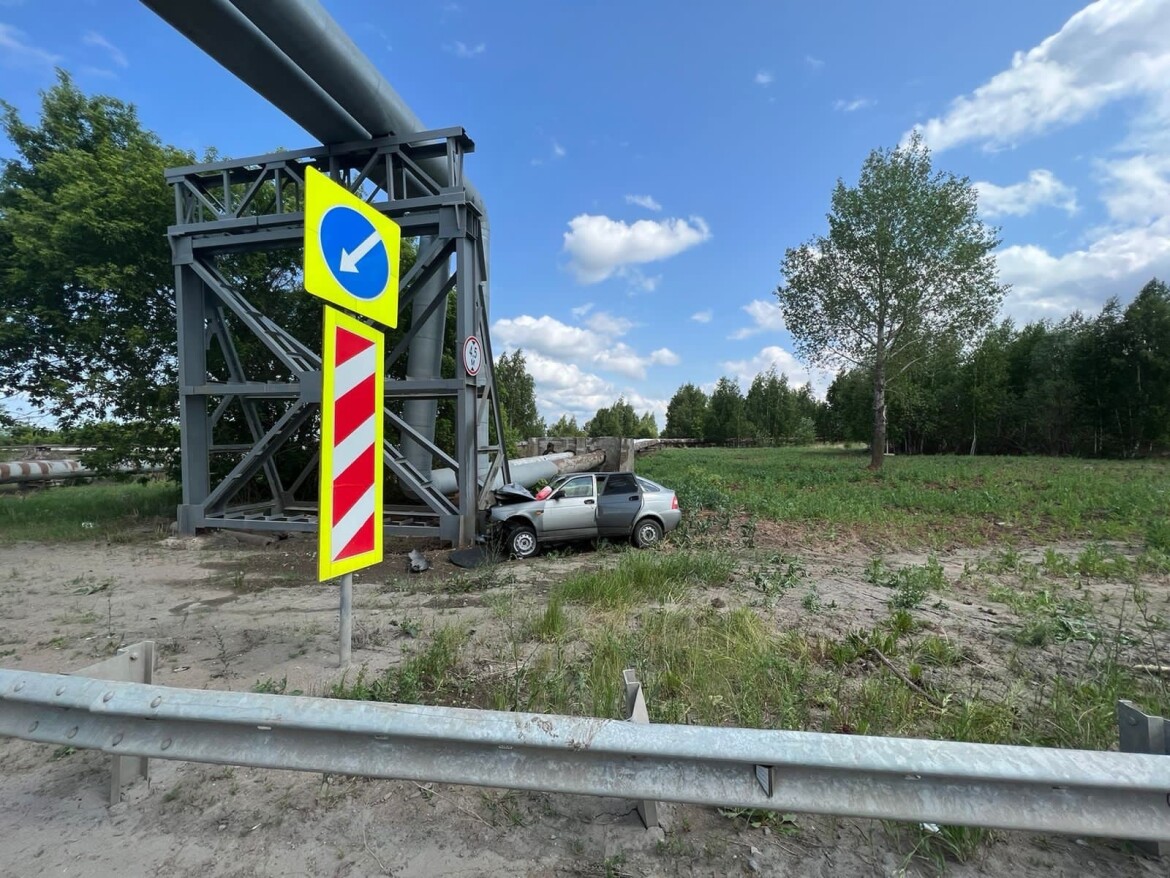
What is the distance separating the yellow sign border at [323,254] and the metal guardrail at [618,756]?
2.22m

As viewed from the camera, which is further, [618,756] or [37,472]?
[37,472]

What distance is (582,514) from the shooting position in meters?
9.04

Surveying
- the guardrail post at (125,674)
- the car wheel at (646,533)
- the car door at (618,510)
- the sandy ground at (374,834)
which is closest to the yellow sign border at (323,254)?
the guardrail post at (125,674)

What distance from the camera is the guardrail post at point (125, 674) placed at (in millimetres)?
2354

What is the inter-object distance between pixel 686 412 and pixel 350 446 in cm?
7968

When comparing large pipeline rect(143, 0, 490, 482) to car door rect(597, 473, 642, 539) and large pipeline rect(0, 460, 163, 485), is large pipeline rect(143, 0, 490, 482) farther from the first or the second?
large pipeline rect(0, 460, 163, 485)

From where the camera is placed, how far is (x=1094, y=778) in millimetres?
1593

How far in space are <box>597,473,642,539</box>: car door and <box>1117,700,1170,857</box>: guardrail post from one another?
281 inches

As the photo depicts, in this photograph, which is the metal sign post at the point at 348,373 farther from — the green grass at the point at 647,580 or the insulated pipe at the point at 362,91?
the insulated pipe at the point at 362,91

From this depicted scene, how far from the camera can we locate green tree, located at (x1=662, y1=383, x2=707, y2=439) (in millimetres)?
79125

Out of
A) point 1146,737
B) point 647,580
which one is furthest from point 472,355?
point 1146,737

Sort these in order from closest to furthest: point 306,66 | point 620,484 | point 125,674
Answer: point 125,674 → point 306,66 → point 620,484

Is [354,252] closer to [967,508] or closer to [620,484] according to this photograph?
[620,484]

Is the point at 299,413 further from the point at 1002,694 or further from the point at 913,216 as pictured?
the point at 913,216
